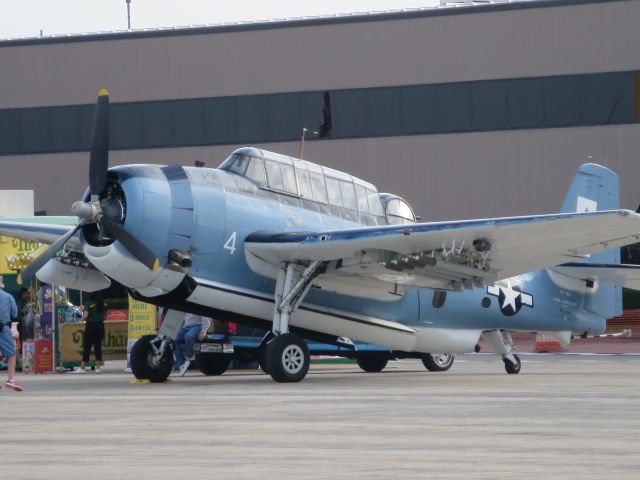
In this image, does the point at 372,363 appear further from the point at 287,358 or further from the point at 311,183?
the point at 287,358

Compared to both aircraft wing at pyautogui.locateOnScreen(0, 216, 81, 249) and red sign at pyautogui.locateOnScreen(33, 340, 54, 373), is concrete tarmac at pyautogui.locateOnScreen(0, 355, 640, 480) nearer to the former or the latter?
aircraft wing at pyautogui.locateOnScreen(0, 216, 81, 249)

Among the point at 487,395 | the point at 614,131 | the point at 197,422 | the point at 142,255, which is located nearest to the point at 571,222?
the point at 487,395

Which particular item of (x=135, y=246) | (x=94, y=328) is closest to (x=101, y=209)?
(x=135, y=246)

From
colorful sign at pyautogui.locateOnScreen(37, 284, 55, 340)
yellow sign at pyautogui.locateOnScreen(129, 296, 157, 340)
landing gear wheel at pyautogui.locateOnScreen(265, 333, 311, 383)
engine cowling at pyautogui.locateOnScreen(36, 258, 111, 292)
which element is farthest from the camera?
colorful sign at pyautogui.locateOnScreen(37, 284, 55, 340)

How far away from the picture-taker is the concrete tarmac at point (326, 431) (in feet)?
26.7

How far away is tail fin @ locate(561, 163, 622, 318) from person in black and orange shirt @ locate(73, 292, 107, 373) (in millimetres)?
9559

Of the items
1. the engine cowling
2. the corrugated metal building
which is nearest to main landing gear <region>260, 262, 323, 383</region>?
the engine cowling

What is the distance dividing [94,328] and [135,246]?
8321mm

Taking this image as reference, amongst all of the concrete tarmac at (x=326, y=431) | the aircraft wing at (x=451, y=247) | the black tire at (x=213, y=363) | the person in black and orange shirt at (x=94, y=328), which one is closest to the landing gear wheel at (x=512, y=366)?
the aircraft wing at (x=451, y=247)

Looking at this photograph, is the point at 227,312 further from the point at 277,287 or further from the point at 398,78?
the point at 398,78

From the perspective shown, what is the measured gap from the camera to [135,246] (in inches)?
711

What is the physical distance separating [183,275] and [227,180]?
5.54 ft

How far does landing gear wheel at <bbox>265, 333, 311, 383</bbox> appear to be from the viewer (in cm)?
1859

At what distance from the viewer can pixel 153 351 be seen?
20016 millimetres
